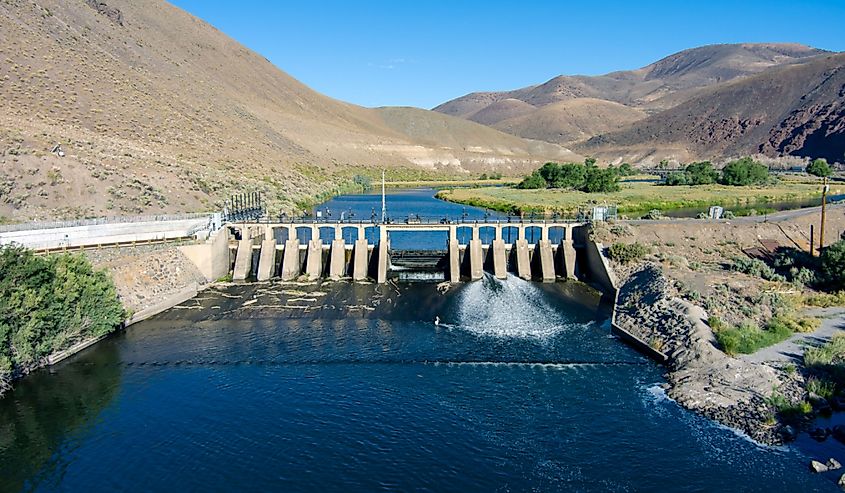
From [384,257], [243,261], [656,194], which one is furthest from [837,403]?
[656,194]

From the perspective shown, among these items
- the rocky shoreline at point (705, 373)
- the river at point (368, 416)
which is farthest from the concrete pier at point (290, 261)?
the rocky shoreline at point (705, 373)

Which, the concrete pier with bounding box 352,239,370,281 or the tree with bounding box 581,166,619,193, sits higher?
the tree with bounding box 581,166,619,193

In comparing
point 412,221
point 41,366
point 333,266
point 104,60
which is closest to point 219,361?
point 41,366

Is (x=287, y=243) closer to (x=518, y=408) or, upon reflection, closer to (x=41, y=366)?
(x=41, y=366)

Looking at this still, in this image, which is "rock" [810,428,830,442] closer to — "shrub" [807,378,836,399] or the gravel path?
"shrub" [807,378,836,399]

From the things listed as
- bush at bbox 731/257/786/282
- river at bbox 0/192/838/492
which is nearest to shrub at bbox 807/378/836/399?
river at bbox 0/192/838/492
